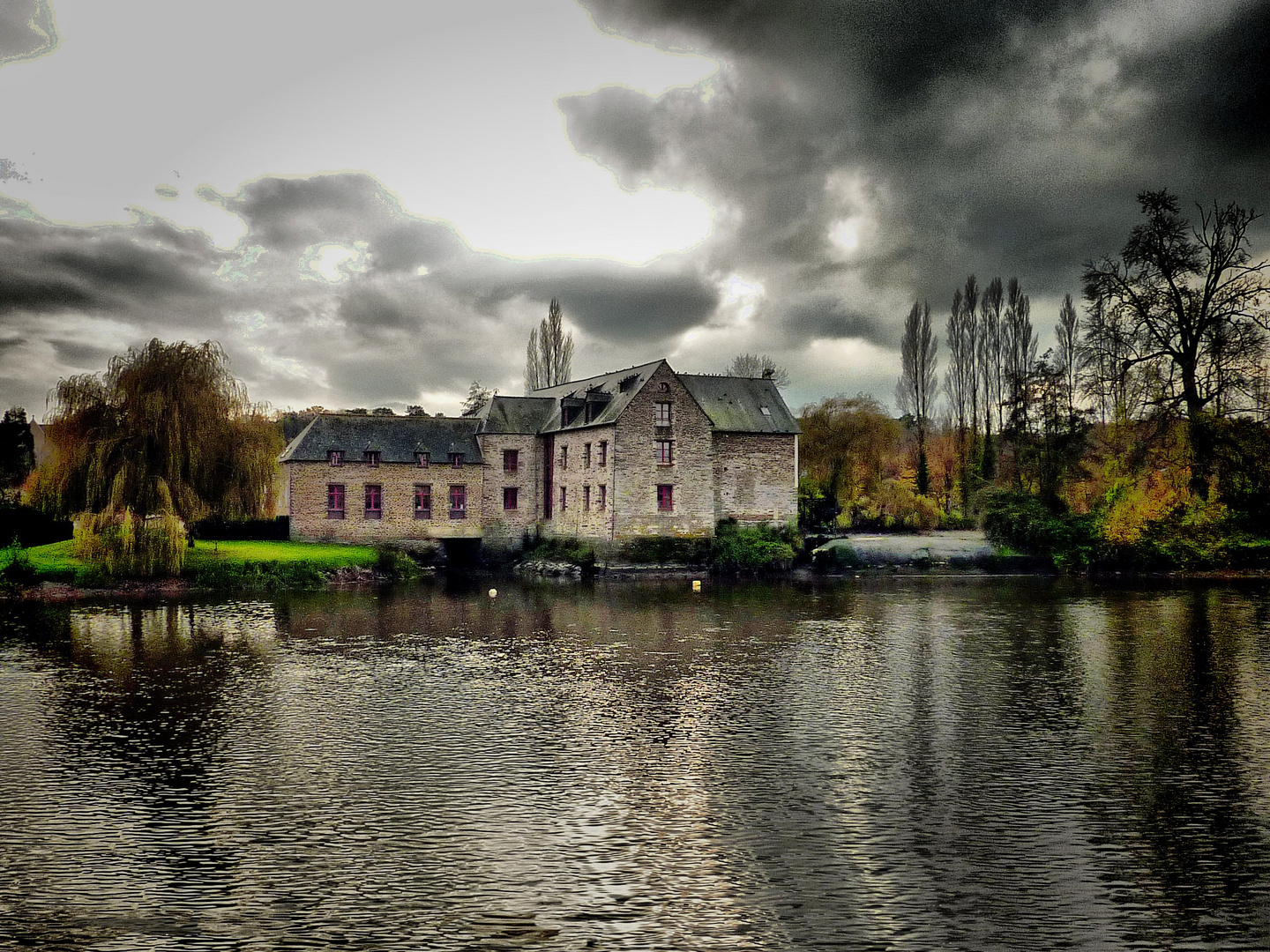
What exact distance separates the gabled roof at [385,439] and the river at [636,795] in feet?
87.0

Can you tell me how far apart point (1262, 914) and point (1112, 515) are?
3422cm

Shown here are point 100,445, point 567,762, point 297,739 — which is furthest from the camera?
point 100,445

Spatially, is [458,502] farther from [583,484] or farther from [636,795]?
[636,795]

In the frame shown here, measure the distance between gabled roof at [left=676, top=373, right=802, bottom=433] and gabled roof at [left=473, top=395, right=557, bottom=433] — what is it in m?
8.07

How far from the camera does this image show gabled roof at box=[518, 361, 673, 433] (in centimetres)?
4512

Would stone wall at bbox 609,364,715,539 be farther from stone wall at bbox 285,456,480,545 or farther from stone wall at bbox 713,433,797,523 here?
stone wall at bbox 285,456,480,545

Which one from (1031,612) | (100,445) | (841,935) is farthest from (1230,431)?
(100,445)

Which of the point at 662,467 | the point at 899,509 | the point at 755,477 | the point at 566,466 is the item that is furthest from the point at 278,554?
the point at 899,509

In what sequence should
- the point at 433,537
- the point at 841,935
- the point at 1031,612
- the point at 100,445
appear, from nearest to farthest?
the point at 841,935
the point at 1031,612
the point at 100,445
the point at 433,537

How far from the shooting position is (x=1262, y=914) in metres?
7.65

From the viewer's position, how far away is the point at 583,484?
46594 millimetres

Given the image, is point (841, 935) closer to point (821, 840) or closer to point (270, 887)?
point (821, 840)

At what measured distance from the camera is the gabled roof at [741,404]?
49094 millimetres

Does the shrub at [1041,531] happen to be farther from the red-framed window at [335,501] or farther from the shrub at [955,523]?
the red-framed window at [335,501]
